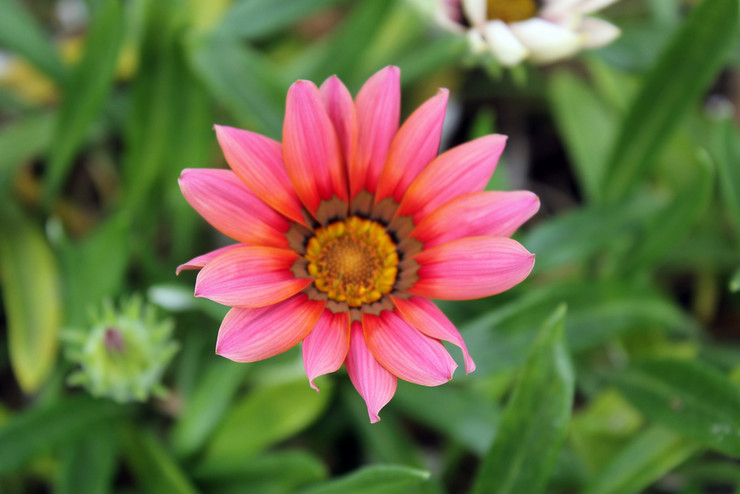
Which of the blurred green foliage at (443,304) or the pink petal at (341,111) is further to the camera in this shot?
the blurred green foliage at (443,304)

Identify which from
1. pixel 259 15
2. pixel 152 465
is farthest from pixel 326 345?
pixel 259 15

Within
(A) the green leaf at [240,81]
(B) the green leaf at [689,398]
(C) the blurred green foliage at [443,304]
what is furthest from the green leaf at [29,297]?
(B) the green leaf at [689,398]

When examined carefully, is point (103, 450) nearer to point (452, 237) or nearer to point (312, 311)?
point (312, 311)

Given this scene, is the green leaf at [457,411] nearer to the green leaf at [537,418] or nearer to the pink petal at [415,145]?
the green leaf at [537,418]

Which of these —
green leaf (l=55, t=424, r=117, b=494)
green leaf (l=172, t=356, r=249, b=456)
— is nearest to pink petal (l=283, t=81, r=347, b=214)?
green leaf (l=172, t=356, r=249, b=456)

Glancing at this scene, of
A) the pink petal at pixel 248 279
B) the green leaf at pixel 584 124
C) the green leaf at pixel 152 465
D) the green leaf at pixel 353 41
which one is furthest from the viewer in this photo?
the green leaf at pixel 584 124

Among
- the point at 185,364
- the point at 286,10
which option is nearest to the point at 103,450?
the point at 185,364
